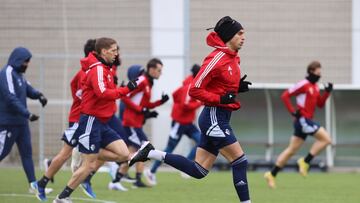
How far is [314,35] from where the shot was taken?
73.4 feet

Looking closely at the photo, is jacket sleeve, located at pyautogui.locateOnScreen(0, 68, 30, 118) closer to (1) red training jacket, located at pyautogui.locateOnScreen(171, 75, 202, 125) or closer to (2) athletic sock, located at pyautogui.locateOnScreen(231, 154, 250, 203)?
(2) athletic sock, located at pyautogui.locateOnScreen(231, 154, 250, 203)

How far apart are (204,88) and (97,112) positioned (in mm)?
1835

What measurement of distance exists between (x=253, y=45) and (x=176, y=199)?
29.4 ft

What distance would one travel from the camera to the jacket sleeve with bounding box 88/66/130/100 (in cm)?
1180

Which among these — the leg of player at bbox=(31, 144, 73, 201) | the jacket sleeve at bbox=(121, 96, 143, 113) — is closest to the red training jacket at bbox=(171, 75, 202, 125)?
the jacket sleeve at bbox=(121, 96, 143, 113)

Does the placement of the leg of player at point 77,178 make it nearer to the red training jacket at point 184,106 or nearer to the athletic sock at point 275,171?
the athletic sock at point 275,171

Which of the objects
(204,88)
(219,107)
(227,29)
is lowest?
(219,107)

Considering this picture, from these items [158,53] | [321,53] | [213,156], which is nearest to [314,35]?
[321,53]

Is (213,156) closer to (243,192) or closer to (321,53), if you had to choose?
(243,192)

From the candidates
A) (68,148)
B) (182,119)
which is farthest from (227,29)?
(182,119)

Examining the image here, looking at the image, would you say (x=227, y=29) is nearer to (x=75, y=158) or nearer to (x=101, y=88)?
(x=101, y=88)

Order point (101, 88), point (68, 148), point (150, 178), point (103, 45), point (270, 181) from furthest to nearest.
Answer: point (150, 178)
point (270, 181)
point (68, 148)
point (103, 45)
point (101, 88)

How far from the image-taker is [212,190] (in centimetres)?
1580

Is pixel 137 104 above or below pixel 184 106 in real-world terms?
above
